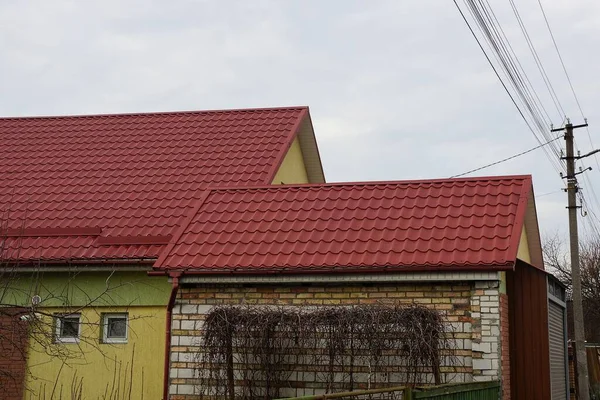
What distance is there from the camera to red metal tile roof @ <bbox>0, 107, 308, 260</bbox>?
49.1 ft

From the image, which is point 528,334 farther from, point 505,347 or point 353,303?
point 353,303

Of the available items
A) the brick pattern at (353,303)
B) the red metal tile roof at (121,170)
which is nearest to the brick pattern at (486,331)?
the brick pattern at (353,303)

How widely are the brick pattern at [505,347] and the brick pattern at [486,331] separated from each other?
216 millimetres

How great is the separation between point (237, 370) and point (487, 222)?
4.10 meters

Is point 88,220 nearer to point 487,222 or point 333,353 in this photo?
point 333,353

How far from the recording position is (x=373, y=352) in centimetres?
1112

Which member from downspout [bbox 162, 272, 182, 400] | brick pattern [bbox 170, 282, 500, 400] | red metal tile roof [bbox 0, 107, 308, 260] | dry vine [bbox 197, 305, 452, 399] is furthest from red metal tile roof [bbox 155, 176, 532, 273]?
red metal tile roof [bbox 0, 107, 308, 260]

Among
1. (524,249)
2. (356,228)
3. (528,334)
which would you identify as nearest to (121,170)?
(356,228)

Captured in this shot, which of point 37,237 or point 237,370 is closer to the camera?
point 237,370

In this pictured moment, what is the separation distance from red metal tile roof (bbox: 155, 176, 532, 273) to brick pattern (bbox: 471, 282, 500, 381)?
41cm

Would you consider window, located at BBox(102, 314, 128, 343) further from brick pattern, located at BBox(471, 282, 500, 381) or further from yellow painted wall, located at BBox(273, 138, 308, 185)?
brick pattern, located at BBox(471, 282, 500, 381)

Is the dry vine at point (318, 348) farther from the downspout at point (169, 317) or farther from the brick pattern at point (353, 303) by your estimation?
the downspout at point (169, 317)

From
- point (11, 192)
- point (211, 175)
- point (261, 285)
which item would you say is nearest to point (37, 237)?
point (11, 192)

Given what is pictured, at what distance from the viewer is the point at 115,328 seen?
14234 mm
